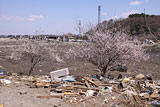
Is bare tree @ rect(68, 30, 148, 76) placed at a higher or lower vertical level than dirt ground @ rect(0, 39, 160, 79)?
higher

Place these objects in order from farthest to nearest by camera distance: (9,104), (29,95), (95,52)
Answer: (95,52)
(29,95)
(9,104)

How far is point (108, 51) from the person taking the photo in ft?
33.6

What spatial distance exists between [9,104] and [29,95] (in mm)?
1002

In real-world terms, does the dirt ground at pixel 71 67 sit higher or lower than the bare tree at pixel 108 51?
lower

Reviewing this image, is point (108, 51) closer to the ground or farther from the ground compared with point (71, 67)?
farther from the ground

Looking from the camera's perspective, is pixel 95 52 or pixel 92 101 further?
pixel 95 52

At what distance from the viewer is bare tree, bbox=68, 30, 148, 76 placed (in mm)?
10086

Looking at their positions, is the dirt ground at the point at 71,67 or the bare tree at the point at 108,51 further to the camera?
the dirt ground at the point at 71,67

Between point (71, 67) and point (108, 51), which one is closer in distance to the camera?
point (108, 51)

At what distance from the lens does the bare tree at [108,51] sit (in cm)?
1009

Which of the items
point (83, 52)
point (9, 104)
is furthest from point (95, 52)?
point (9, 104)

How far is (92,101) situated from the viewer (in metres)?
6.43

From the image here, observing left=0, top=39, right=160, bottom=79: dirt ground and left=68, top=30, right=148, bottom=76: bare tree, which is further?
left=0, top=39, right=160, bottom=79: dirt ground

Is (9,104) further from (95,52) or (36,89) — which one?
(95,52)
